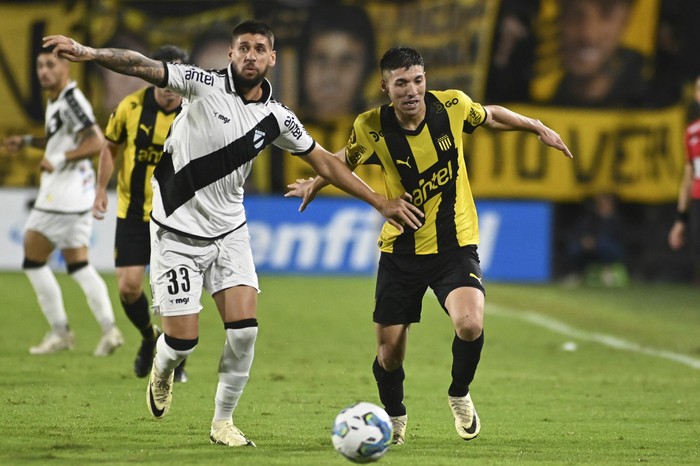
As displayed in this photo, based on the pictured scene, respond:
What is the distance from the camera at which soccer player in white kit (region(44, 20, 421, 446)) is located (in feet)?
23.8

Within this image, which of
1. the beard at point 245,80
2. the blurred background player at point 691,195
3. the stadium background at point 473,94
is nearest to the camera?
the beard at point 245,80

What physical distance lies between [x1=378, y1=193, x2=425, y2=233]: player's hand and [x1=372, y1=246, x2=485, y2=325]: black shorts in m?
0.41

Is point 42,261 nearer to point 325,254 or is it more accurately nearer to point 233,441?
point 233,441

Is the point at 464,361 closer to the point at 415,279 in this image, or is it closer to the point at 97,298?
the point at 415,279

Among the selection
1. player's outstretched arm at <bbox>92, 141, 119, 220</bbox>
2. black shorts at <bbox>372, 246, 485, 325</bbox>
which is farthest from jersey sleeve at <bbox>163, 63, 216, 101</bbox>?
player's outstretched arm at <bbox>92, 141, 119, 220</bbox>

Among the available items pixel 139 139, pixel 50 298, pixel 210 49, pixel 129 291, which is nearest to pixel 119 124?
pixel 139 139

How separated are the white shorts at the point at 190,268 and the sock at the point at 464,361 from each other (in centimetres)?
125

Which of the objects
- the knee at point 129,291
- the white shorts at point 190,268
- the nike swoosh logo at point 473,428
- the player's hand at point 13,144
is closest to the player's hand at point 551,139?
the nike swoosh logo at point 473,428

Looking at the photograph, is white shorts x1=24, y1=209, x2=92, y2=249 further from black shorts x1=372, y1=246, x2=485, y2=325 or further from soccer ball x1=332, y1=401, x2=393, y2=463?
soccer ball x1=332, y1=401, x2=393, y2=463

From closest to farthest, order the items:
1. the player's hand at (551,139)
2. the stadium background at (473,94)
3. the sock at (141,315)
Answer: the player's hand at (551,139)
the sock at (141,315)
the stadium background at (473,94)

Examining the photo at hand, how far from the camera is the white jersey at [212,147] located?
7262mm

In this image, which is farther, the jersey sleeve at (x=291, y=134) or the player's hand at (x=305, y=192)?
the player's hand at (x=305, y=192)

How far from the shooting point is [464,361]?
25.3ft

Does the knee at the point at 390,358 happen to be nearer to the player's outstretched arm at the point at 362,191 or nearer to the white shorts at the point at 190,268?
the player's outstretched arm at the point at 362,191
